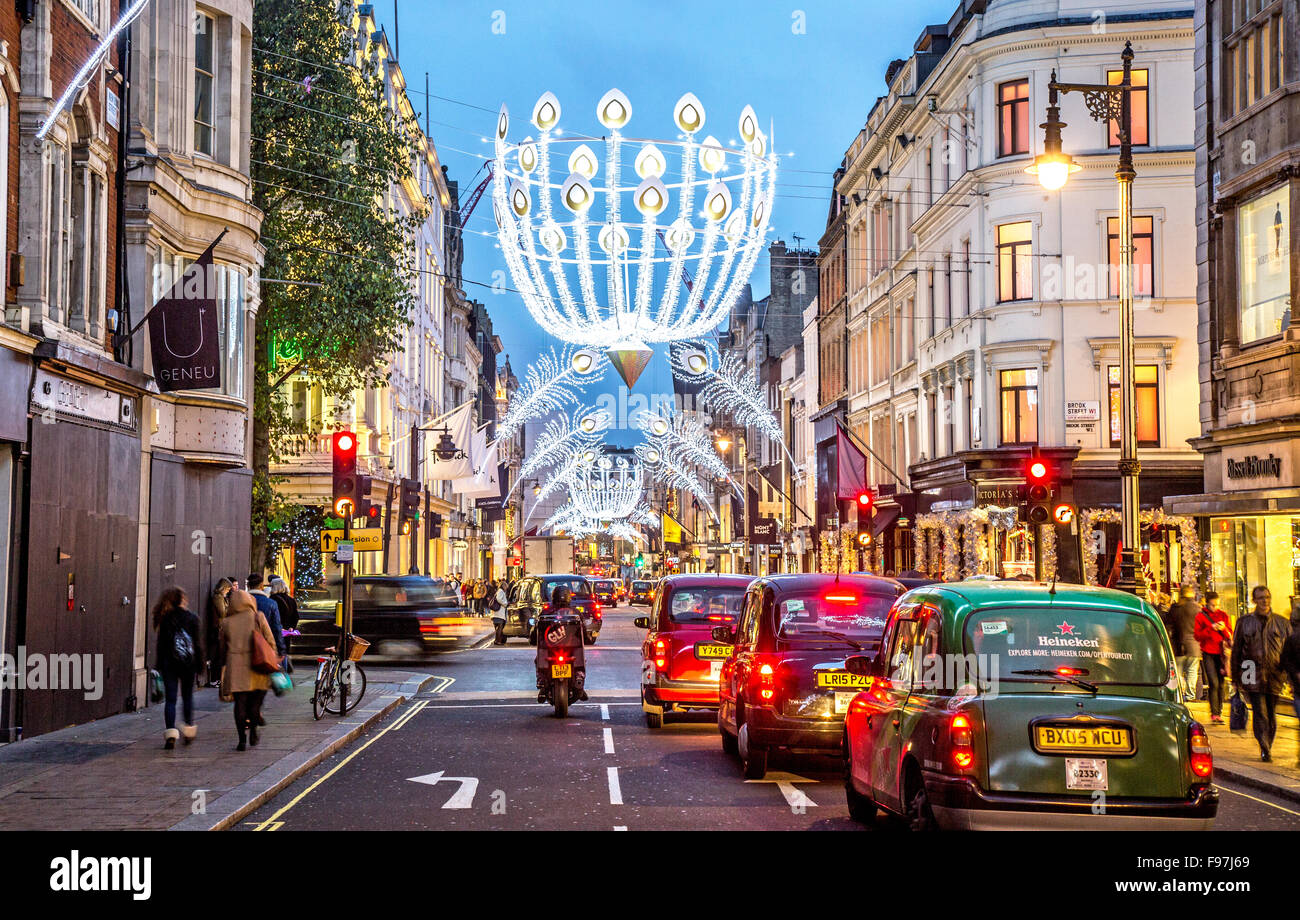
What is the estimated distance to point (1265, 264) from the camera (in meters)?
24.7

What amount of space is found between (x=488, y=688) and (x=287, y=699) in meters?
4.13

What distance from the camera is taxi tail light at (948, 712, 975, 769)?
932cm

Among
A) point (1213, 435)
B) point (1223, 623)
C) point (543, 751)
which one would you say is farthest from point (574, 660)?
point (1213, 435)

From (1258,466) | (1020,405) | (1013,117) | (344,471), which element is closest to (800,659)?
(344,471)

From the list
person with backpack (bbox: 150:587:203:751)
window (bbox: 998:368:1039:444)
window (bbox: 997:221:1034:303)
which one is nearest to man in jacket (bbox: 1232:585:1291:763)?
person with backpack (bbox: 150:587:203:751)

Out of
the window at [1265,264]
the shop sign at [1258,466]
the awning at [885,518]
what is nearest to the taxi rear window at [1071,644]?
the shop sign at [1258,466]

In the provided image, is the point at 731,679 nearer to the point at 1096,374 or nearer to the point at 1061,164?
the point at 1061,164

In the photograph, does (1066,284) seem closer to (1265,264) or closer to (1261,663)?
(1265,264)

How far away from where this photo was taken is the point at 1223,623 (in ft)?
68.8

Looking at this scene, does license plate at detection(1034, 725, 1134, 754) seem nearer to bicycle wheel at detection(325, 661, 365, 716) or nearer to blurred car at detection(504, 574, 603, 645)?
bicycle wheel at detection(325, 661, 365, 716)

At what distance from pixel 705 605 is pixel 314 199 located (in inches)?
657

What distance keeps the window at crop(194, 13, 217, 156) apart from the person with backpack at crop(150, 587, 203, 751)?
36.5 ft

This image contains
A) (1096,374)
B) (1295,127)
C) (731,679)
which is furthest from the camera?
(1096,374)

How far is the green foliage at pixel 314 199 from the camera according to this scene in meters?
31.5
